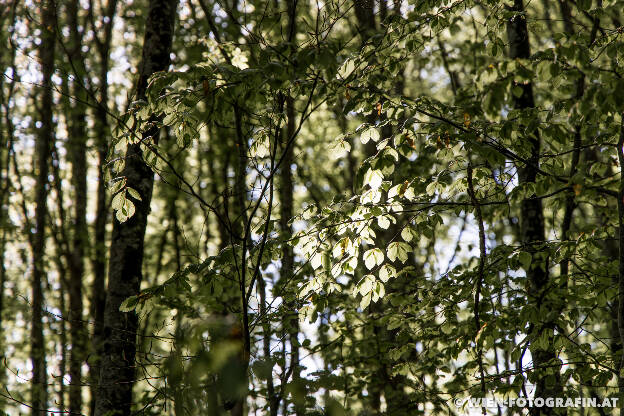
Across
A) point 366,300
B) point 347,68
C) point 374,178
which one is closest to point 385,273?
point 366,300

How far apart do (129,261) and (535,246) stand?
336 centimetres

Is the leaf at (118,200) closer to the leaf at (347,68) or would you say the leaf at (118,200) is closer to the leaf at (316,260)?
the leaf at (316,260)

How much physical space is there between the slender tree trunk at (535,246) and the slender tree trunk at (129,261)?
118 inches

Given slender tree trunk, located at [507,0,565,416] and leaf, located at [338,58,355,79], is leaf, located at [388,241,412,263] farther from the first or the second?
leaf, located at [338,58,355,79]

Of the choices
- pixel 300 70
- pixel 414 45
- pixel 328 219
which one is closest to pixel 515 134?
pixel 414 45

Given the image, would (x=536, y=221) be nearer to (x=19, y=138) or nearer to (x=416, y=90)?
(x=416, y=90)

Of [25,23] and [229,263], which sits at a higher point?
[25,23]

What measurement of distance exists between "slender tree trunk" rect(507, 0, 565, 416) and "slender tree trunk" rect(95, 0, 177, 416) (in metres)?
3.01

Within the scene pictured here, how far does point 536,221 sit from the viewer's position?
5035mm

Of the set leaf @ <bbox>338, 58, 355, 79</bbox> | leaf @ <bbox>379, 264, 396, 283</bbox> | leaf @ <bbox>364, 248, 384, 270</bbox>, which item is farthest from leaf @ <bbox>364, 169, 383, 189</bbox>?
leaf @ <bbox>338, 58, 355, 79</bbox>

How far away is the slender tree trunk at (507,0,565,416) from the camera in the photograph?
3.49 m

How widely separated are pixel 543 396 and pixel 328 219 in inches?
95.7

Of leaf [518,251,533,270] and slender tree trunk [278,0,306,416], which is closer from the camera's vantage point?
leaf [518,251,533,270]

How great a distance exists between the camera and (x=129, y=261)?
4.16 metres
